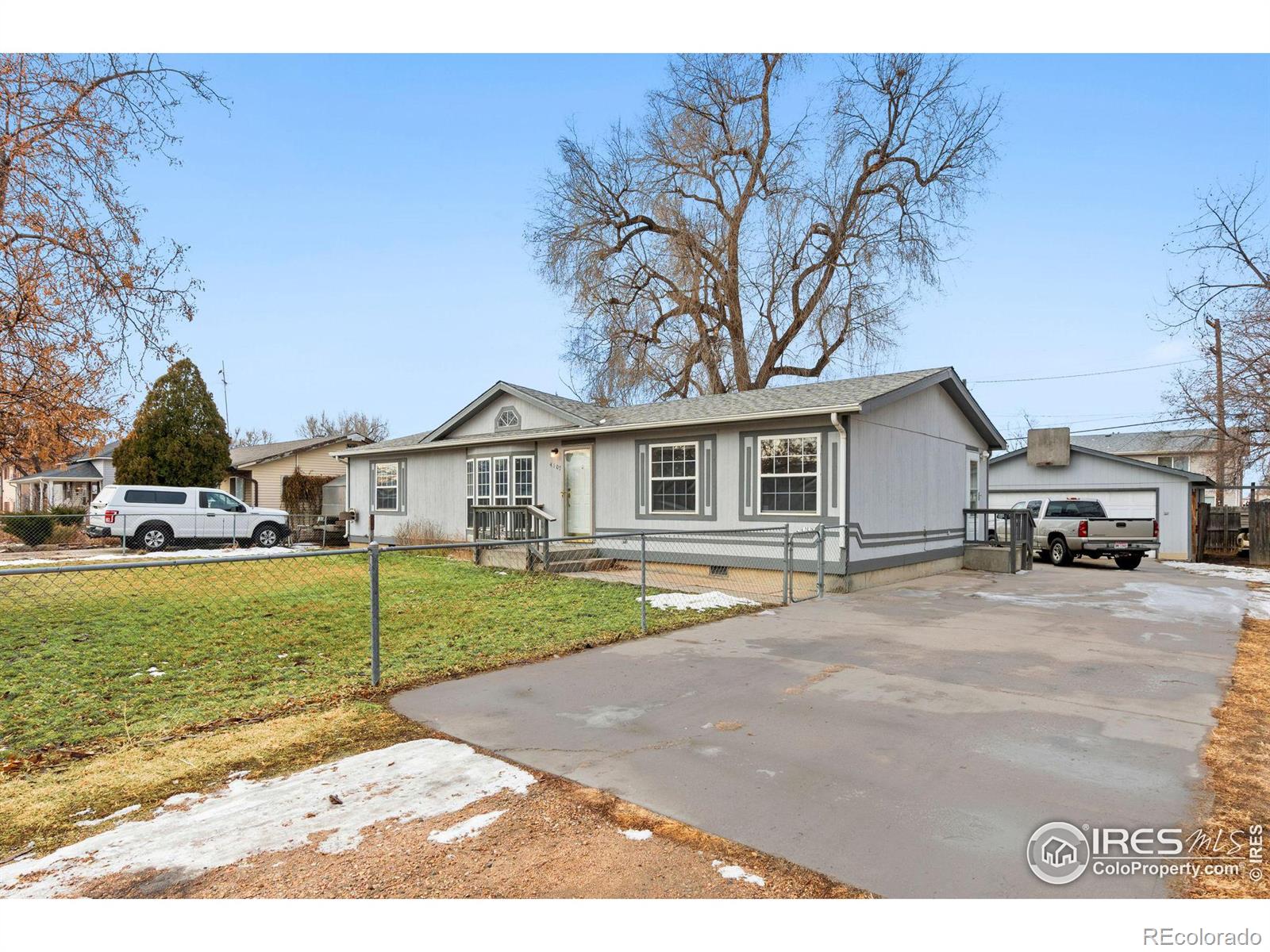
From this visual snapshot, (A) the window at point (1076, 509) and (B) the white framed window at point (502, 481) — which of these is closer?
(B) the white framed window at point (502, 481)

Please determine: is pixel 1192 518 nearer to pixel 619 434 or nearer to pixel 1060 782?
pixel 619 434

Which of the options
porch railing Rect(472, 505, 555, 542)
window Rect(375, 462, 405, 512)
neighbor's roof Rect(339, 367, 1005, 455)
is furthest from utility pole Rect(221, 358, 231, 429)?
porch railing Rect(472, 505, 555, 542)

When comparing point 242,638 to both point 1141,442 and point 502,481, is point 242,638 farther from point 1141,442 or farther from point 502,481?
point 1141,442

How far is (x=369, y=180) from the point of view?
46.3ft

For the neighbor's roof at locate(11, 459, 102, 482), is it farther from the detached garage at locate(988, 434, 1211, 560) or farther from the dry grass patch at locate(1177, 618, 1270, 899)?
the dry grass patch at locate(1177, 618, 1270, 899)

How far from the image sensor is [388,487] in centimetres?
1977

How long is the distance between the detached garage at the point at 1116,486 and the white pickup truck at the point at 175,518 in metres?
22.6

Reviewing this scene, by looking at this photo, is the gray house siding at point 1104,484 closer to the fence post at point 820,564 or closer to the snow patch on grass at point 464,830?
the fence post at point 820,564

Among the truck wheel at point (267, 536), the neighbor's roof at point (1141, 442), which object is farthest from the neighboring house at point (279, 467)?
the neighbor's roof at point (1141, 442)

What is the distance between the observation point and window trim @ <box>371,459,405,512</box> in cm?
1930

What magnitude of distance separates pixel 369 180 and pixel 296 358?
831 cm

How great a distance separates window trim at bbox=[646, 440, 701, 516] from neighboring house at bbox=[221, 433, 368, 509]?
19514mm

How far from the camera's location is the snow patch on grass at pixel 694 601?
9117 millimetres
